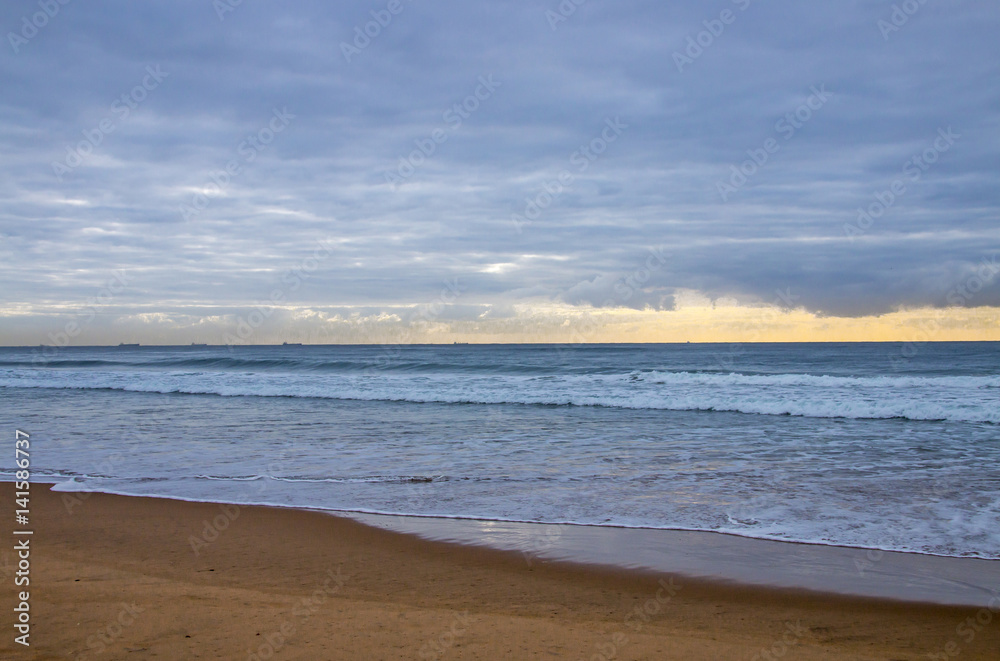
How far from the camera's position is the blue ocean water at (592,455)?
Answer: 782cm

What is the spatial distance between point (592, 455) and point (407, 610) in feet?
24.7

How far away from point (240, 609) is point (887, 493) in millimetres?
8340

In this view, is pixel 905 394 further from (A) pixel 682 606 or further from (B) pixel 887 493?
(A) pixel 682 606

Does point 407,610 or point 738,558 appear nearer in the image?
point 407,610

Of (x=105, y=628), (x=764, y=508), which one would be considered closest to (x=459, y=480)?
(x=764, y=508)

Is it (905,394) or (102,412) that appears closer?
(102,412)

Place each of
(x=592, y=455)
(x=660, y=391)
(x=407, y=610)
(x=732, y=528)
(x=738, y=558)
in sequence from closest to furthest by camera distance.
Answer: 1. (x=407, y=610)
2. (x=738, y=558)
3. (x=732, y=528)
4. (x=592, y=455)
5. (x=660, y=391)

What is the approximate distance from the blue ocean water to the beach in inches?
68.5

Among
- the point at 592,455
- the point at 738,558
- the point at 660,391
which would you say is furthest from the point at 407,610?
the point at 660,391

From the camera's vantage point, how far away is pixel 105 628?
166 inches

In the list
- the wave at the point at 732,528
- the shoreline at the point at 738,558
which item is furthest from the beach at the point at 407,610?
the wave at the point at 732,528

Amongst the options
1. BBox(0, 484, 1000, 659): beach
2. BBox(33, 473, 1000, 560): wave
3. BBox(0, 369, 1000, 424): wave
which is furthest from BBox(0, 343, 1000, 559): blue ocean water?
BBox(0, 484, 1000, 659): beach

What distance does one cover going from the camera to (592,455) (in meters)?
11.9

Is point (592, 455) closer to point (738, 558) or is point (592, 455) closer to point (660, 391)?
point (738, 558)
